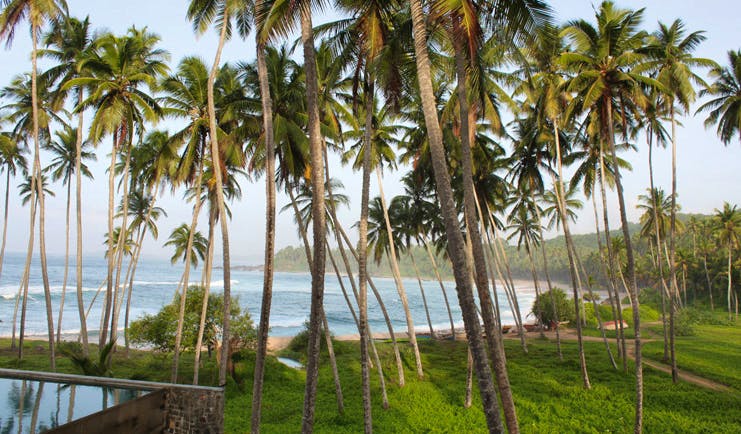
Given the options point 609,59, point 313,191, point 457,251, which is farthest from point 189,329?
point 609,59

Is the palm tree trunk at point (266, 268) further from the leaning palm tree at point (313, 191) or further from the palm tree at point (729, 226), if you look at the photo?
the palm tree at point (729, 226)

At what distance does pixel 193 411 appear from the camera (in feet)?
20.8

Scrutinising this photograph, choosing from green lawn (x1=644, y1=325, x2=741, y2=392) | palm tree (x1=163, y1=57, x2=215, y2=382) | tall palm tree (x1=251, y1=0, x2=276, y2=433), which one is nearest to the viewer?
tall palm tree (x1=251, y1=0, x2=276, y2=433)

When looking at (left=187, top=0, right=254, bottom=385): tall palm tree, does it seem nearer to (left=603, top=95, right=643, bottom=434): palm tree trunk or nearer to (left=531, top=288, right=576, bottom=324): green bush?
(left=603, top=95, right=643, bottom=434): palm tree trunk

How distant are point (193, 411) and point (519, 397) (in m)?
11.4

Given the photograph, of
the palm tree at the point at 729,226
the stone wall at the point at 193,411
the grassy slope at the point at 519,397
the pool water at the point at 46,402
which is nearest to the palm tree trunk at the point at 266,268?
the stone wall at the point at 193,411

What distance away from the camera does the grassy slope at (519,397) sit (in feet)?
38.5

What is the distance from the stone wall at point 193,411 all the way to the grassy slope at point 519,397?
5657 mm

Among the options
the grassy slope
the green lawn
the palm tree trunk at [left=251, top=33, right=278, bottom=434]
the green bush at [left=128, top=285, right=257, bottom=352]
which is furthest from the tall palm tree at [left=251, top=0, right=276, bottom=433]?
the green lawn

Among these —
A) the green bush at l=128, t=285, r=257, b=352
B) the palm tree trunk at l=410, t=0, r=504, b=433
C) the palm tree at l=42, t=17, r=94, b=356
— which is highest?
the palm tree at l=42, t=17, r=94, b=356

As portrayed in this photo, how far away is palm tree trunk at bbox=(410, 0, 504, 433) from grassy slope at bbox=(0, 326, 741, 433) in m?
6.72

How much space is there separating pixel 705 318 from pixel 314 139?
148ft

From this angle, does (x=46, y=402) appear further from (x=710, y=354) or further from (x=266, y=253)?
(x=710, y=354)

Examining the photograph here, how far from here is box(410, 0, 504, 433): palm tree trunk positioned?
18.4ft
